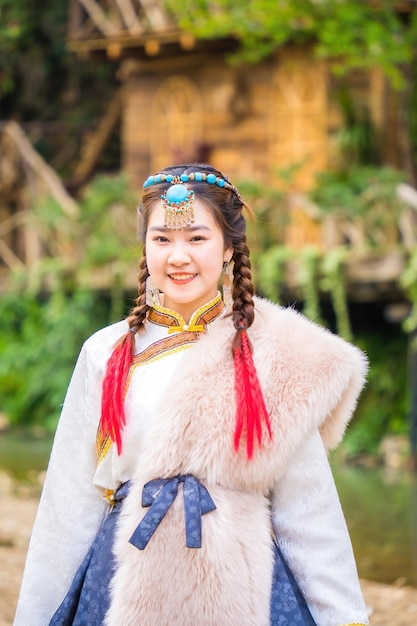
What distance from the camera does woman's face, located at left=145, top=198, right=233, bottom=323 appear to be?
2639 millimetres

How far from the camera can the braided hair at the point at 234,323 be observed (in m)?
2.51

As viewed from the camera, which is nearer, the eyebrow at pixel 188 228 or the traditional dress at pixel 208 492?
the traditional dress at pixel 208 492

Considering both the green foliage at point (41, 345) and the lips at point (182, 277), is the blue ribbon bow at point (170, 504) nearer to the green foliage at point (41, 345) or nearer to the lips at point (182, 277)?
the lips at point (182, 277)

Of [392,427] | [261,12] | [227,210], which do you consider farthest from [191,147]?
[227,210]

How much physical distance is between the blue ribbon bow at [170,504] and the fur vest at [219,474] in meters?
0.02

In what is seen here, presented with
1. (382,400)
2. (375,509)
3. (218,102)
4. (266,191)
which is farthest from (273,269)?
(218,102)

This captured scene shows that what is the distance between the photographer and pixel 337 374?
2615mm

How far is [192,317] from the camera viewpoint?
9.04ft

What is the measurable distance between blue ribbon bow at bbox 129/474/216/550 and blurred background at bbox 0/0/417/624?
5194 millimetres

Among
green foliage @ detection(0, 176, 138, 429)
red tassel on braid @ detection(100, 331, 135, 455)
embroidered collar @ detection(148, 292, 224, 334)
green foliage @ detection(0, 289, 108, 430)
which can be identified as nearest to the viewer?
red tassel on braid @ detection(100, 331, 135, 455)

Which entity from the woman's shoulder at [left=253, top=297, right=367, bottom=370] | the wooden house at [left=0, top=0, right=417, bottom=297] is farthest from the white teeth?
the wooden house at [left=0, top=0, right=417, bottom=297]

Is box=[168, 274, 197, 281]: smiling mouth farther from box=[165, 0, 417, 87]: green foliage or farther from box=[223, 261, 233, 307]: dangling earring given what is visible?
box=[165, 0, 417, 87]: green foliage

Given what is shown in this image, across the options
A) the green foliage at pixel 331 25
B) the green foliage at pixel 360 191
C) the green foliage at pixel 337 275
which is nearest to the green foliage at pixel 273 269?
the green foliage at pixel 337 275

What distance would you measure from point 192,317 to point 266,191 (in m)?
8.42
